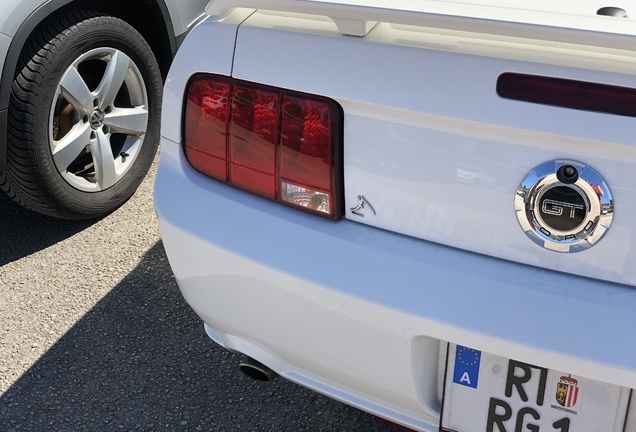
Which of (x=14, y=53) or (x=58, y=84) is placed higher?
(x=14, y=53)

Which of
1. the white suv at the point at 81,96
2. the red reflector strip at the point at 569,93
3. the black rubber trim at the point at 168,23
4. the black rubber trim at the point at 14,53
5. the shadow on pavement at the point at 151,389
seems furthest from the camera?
the black rubber trim at the point at 168,23

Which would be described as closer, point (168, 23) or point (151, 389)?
point (151, 389)

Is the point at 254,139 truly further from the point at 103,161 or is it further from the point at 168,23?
the point at 168,23

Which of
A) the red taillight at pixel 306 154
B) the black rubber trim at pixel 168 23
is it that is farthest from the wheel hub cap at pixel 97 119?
the red taillight at pixel 306 154

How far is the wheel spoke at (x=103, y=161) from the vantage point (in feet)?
10.3

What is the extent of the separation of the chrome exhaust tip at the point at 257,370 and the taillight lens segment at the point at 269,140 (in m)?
0.45

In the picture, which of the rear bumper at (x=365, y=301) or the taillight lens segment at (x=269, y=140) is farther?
the taillight lens segment at (x=269, y=140)

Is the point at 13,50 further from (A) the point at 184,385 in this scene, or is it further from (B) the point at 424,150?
(B) the point at 424,150

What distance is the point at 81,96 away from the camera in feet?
9.87

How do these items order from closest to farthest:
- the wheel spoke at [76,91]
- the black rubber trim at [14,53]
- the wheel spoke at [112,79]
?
Result: the black rubber trim at [14,53]
the wheel spoke at [76,91]
the wheel spoke at [112,79]

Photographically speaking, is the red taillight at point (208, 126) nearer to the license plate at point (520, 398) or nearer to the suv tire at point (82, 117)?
the license plate at point (520, 398)

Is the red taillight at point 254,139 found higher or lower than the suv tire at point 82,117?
higher

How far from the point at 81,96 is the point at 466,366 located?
2.08 metres

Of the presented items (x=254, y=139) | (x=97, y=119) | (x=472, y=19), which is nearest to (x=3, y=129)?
A: (x=97, y=119)
